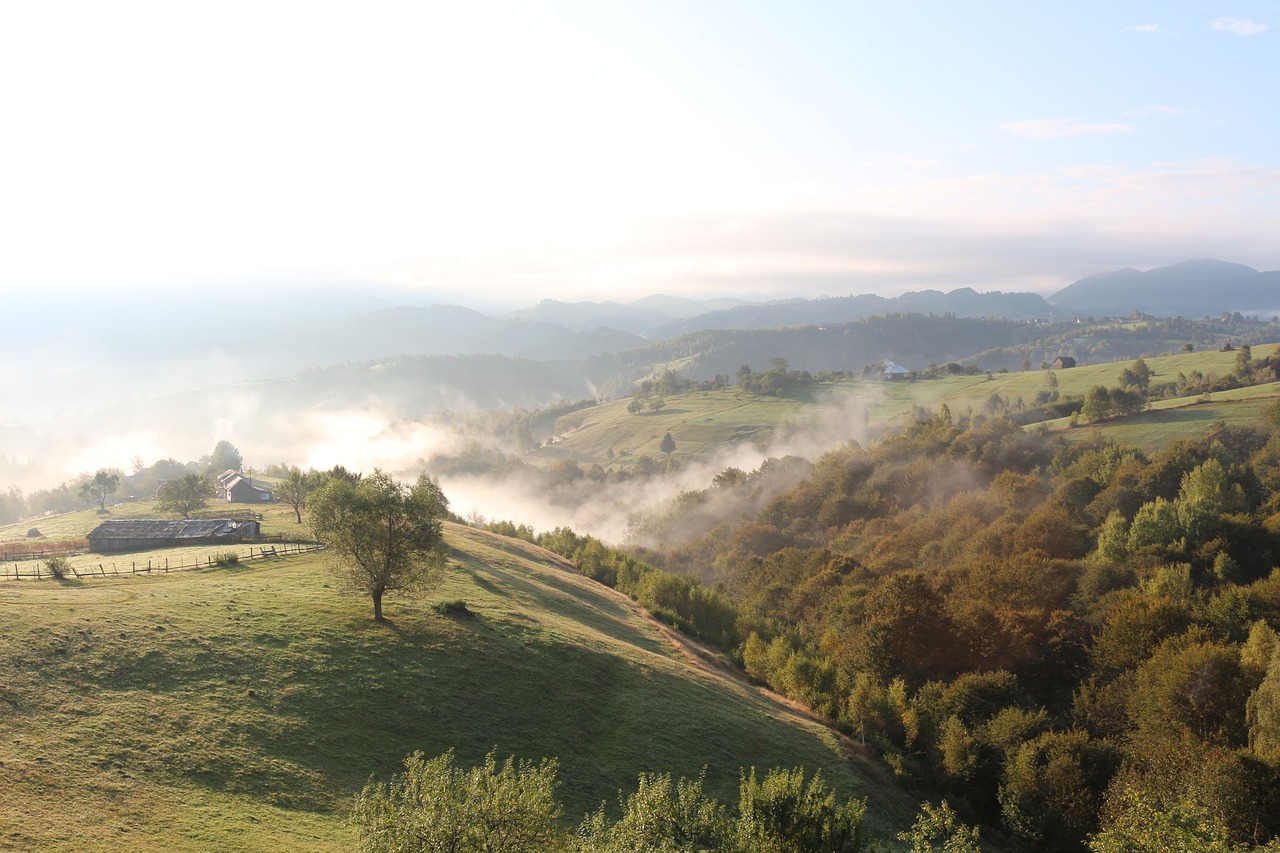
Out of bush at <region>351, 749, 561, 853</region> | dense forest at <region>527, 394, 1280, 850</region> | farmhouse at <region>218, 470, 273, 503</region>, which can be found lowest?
dense forest at <region>527, 394, 1280, 850</region>

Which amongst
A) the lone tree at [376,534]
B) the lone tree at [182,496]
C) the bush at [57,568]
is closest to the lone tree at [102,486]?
the lone tree at [182,496]

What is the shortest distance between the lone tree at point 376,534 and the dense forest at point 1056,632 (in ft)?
114

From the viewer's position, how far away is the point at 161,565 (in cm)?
6191

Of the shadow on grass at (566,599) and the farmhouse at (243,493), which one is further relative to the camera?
the farmhouse at (243,493)

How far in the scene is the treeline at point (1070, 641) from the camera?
43.7 metres

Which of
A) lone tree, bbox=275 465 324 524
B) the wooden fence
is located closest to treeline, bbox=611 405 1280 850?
the wooden fence

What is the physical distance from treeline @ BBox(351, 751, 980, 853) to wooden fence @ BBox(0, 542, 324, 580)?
48366mm

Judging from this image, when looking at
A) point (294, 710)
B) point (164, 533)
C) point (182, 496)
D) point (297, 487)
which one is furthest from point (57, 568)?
point (182, 496)

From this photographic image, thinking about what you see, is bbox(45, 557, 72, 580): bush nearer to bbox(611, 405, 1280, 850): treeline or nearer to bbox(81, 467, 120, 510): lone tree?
bbox(611, 405, 1280, 850): treeline

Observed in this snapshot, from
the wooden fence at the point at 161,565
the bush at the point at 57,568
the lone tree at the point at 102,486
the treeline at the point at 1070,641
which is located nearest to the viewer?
the treeline at the point at 1070,641

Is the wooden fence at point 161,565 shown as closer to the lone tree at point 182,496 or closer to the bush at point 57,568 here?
the bush at point 57,568

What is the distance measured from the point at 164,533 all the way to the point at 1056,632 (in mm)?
94410

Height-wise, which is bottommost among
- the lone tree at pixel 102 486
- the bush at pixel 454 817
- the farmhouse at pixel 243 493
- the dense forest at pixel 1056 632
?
the dense forest at pixel 1056 632

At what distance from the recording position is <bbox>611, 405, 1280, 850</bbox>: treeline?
43.7 meters
